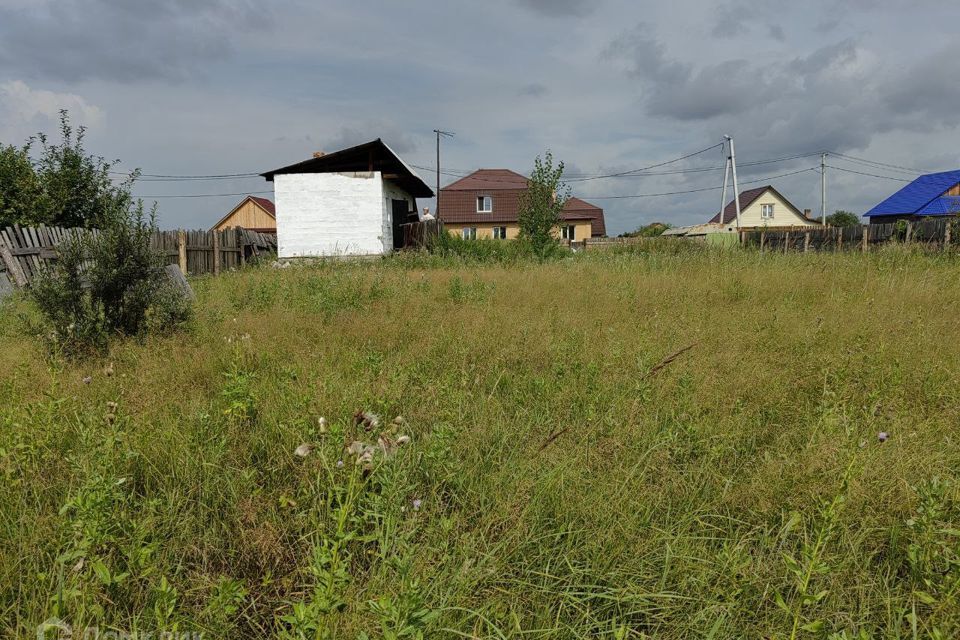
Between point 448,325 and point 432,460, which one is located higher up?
point 448,325

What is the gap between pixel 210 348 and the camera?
411 centimetres

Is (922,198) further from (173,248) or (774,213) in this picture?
(173,248)

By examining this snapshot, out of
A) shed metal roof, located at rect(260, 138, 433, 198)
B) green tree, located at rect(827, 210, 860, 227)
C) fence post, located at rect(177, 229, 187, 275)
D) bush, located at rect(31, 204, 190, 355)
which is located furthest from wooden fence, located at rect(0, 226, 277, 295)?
green tree, located at rect(827, 210, 860, 227)

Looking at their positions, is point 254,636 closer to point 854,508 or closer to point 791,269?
point 854,508

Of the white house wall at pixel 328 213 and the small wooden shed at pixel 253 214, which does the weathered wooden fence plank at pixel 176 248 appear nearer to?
the white house wall at pixel 328 213

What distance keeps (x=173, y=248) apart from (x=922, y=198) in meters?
44.1

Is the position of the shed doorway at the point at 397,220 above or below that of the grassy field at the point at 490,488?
above

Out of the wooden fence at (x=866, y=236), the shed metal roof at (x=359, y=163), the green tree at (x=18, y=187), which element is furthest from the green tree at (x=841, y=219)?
the green tree at (x=18, y=187)

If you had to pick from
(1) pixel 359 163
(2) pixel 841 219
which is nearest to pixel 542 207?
(1) pixel 359 163

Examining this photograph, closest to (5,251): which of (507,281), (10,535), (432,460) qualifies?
(507,281)

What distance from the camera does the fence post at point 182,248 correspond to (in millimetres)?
14375

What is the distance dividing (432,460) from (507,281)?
578 cm

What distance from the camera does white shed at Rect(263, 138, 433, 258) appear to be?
1878cm

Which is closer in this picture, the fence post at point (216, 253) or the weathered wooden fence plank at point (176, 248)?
the weathered wooden fence plank at point (176, 248)
